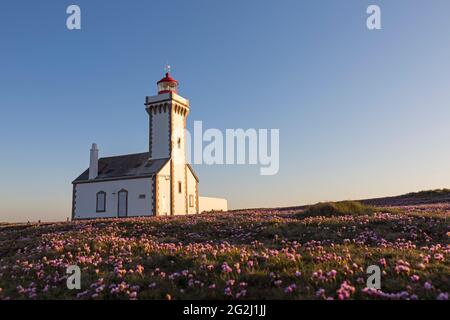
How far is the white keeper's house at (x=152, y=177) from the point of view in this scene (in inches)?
1729

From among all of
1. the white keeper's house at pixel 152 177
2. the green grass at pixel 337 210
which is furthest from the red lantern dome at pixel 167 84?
the green grass at pixel 337 210

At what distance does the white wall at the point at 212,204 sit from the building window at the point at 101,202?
44.4 ft

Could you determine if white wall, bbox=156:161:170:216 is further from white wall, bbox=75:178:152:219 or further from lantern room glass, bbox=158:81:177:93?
lantern room glass, bbox=158:81:177:93

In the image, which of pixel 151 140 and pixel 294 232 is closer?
pixel 294 232

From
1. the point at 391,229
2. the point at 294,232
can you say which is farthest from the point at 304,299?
the point at 391,229

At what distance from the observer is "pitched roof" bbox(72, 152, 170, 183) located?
1771 inches

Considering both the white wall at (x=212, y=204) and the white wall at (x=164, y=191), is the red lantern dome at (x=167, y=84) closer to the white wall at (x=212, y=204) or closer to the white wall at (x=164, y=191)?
the white wall at (x=164, y=191)

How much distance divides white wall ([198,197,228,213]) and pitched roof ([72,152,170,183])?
33.9ft

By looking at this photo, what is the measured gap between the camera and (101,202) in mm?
47125

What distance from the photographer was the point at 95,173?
49.2 metres

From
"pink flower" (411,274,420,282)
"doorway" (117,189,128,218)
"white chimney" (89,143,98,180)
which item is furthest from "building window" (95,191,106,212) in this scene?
"pink flower" (411,274,420,282)

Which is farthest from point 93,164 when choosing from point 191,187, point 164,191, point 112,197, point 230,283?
point 230,283

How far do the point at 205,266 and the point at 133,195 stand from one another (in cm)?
3834
